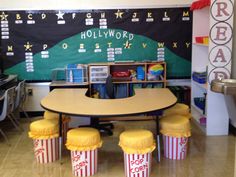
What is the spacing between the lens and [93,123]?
459 cm

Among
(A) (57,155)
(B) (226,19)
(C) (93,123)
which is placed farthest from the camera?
(C) (93,123)

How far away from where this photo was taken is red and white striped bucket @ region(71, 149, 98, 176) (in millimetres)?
3236

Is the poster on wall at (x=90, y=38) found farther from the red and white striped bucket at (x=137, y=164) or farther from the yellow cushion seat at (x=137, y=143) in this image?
the red and white striped bucket at (x=137, y=164)

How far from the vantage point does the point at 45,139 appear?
3.56 meters

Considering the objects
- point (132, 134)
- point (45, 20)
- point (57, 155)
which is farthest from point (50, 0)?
point (132, 134)

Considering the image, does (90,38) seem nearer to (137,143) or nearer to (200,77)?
(200,77)

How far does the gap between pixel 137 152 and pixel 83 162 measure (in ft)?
2.02

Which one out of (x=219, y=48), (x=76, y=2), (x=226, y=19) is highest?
(x=76, y=2)

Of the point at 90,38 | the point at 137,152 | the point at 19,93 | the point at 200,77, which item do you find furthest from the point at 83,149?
the point at 90,38

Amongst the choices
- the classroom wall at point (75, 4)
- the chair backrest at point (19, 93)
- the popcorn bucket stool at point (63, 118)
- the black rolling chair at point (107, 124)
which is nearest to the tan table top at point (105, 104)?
the popcorn bucket stool at point (63, 118)

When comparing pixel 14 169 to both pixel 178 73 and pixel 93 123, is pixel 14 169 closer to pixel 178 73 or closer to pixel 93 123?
pixel 93 123

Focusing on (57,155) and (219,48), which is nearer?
(57,155)

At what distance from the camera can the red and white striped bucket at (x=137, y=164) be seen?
3133 millimetres

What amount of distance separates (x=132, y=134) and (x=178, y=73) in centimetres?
264
